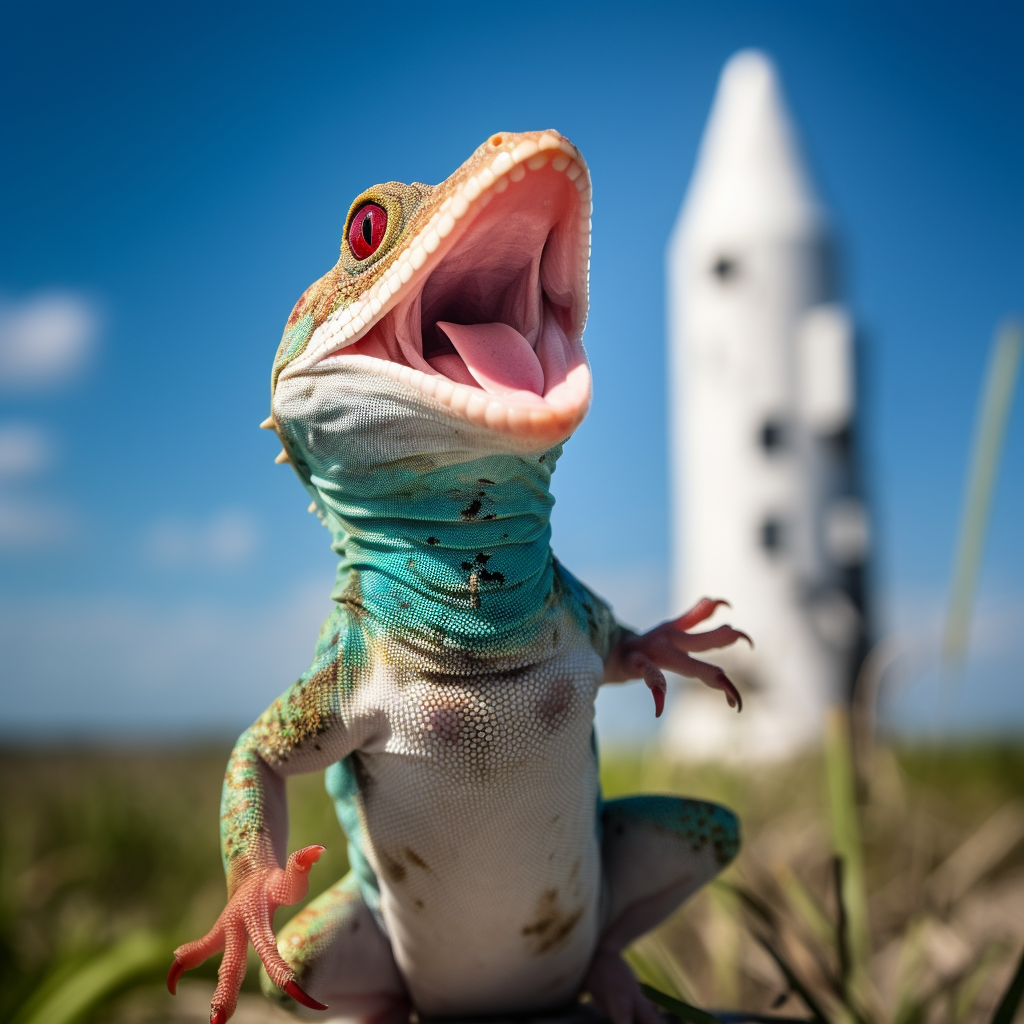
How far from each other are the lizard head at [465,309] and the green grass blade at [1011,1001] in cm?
133

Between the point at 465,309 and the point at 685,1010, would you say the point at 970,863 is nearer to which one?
the point at 685,1010

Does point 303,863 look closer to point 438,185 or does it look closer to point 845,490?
point 438,185

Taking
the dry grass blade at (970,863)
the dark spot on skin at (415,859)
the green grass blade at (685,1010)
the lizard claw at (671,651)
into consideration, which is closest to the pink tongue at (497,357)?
the lizard claw at (671,651)

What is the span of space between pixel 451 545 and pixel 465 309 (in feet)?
1.05

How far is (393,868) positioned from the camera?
1.36m

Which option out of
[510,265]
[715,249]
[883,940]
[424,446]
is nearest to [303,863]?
[424,446]

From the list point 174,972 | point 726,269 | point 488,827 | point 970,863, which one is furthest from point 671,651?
point 726,269

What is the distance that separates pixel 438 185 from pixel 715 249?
9.24 m

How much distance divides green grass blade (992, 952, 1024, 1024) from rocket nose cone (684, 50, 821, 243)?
29.3ft

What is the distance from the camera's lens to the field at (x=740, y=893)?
79.1 inches

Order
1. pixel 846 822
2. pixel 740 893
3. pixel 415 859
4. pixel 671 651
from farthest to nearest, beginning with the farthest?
pixel 846 822
pixel 740 893
pixel 671 651
pixel 415 859

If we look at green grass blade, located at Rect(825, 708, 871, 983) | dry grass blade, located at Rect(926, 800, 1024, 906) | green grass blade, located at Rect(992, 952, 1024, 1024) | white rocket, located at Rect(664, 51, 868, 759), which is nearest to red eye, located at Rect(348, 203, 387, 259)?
green grass blade, located at Rect(992, 952, 1024, 1024)

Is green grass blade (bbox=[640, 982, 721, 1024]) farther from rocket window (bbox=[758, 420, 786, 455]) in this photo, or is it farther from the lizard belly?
rocket window (bbox=[758, 420, 786, 455])

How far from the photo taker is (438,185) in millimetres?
1121
